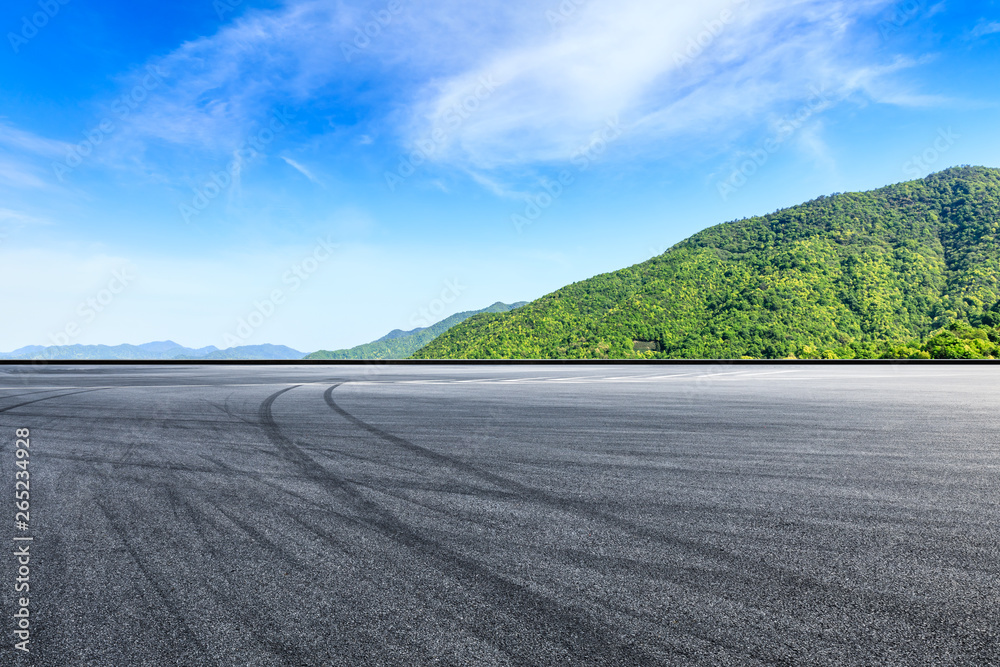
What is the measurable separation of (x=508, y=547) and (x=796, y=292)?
3288 inches

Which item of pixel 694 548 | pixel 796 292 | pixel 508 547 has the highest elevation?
pixel 796 292

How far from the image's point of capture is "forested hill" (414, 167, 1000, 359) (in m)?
68.2

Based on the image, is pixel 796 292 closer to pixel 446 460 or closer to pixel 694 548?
pixel 446 460

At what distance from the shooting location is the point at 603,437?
7.97 m

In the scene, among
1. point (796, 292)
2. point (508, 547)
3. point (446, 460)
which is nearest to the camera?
point (508, 547)

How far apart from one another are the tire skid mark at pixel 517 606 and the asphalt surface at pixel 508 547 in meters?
0.01

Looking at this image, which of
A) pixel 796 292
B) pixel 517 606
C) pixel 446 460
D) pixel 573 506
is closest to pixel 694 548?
pixel 573 506

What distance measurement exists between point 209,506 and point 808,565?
4210 mm

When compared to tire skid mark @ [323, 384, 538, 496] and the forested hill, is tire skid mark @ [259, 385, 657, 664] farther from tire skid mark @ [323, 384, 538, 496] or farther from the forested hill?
the forested hill

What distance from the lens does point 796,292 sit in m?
77.6

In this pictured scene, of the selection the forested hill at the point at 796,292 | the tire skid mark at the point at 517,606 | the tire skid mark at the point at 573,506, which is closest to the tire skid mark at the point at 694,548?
the tire skid mark at the point at 573,506

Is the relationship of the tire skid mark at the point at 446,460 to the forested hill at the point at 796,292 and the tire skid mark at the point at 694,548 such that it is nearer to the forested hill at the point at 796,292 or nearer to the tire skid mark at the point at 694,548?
the tire skid mark at the point at 694,548

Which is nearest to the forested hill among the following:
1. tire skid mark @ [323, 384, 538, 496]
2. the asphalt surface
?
the asphalt surface

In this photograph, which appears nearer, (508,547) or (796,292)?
(508,547)
